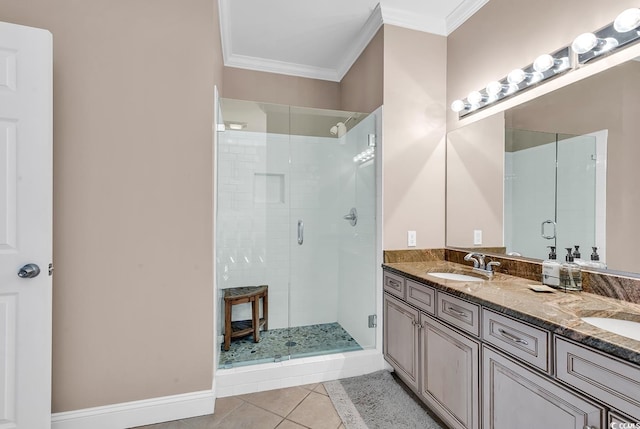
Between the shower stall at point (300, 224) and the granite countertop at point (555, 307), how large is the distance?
2.98 feet

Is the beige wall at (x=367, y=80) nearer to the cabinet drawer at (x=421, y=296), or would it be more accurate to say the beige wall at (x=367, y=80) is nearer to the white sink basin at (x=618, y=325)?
the cabinet drawer at (x=421, y=296)

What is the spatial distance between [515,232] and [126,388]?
2.57m

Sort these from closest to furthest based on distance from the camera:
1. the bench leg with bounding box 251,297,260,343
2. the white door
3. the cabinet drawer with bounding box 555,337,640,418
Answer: the cabinet drawer with bounding box 555,337,640,418
the white door
the bench leg with bounding box 251,297,260,343

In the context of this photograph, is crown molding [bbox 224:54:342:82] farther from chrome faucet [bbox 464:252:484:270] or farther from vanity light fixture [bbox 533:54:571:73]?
chrome faucet [bbox 464:252:484:270]

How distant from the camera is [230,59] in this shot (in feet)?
9.76

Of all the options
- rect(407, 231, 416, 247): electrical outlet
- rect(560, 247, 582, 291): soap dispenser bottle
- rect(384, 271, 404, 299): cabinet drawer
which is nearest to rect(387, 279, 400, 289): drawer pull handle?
rect(384, 271, 404, 299): cabinet drawer

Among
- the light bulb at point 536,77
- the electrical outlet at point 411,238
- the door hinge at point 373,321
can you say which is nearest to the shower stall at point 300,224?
the door hinge at point 373,321

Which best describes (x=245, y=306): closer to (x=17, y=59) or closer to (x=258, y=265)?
(x=258, y=265)

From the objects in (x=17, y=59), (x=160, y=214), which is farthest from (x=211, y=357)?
(x=17, y=59)

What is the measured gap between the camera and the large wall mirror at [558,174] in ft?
4.52

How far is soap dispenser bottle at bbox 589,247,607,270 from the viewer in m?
1.46

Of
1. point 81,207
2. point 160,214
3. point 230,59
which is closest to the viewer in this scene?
point 81,207

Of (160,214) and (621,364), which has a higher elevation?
(160,214)

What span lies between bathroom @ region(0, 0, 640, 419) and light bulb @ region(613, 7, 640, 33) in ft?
0.45
